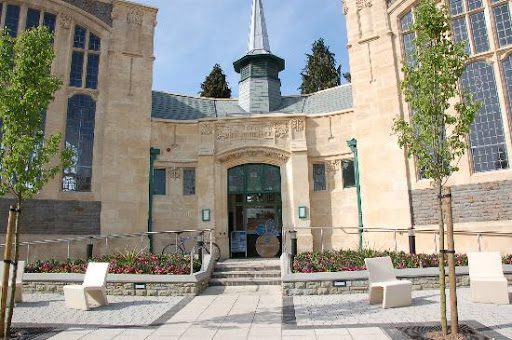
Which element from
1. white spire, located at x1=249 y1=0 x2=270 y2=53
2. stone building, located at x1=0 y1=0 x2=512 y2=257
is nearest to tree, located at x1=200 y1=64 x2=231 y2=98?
white spire, located at x1=249 y1=0 x2=270 y2=53

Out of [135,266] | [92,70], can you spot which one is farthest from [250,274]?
[92,70]

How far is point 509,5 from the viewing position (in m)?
14.2

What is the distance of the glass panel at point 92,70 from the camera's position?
16.9m

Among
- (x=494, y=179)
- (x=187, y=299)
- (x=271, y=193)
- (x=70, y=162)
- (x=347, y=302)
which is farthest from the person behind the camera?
(x=271, y=193)

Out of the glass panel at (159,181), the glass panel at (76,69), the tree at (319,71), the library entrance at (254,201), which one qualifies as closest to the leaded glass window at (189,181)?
the glass panel at (159,181)

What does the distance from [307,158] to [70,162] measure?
36.4 ft

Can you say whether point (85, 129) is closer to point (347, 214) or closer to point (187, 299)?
point (187, 299)

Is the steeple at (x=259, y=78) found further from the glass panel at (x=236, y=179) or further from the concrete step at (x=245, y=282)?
the concrete step at (x=245, y=282)

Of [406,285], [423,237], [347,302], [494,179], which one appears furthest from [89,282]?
[494,179]

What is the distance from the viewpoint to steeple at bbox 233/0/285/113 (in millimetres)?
19953

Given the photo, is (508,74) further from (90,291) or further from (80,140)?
(80,140)

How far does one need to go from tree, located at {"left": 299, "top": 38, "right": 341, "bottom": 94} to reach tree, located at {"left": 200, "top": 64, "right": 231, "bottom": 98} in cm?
814

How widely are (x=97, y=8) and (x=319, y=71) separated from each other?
79.1 feet

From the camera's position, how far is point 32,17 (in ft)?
53.2
